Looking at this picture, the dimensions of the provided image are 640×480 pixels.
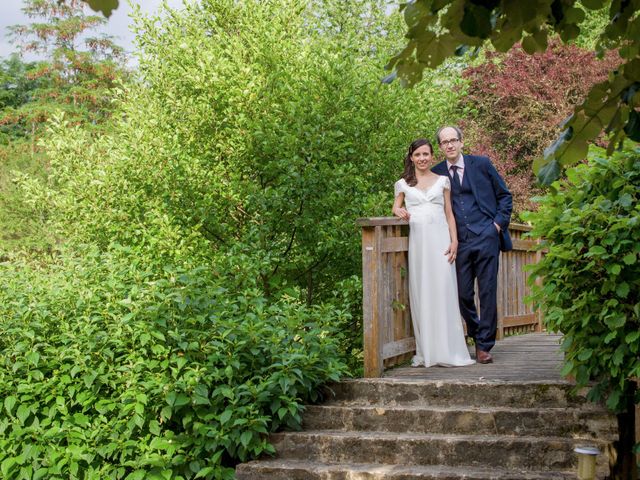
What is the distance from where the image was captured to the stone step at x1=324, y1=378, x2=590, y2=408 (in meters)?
6.24

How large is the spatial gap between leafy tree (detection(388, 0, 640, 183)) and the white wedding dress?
15.9 ft

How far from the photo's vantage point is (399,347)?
7.61m

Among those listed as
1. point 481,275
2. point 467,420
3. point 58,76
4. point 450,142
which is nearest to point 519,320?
point 481,275

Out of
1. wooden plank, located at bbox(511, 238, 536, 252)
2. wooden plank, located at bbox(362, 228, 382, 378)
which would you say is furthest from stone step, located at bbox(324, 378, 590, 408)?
wooden plank, located at bbox(511, 238, 536, 252)

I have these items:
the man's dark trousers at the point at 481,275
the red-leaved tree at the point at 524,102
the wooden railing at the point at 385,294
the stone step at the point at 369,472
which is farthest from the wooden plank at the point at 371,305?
the red-leaved tree at the point at 524,102

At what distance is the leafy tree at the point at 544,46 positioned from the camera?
96.0 inches

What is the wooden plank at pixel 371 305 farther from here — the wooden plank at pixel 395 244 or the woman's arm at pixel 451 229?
the woman's arm at pixel 451 229

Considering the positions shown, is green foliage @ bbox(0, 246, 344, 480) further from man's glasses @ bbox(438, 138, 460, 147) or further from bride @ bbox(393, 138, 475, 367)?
man's glasses @ bbox(438, 138, 460, 147)

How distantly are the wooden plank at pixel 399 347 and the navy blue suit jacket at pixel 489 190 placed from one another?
1.16 m

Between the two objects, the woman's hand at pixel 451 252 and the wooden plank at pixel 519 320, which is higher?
the woman's hand at pixel 451 252

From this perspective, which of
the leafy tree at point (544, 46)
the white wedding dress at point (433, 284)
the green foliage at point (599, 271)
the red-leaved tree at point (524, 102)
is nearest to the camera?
the leafy tree at point (544, 46)

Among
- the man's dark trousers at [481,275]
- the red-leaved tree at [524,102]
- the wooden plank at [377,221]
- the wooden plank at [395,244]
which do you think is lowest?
the man's dark trousers at [481,275]

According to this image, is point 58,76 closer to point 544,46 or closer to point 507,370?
point 507,370

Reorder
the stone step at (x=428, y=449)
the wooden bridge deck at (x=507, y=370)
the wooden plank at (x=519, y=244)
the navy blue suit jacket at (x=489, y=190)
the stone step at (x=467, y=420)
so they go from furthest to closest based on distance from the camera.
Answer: the wooden plank at (x=519, y=244), the navy blue suit jacket at (x=489, y=190), the wooden bridge deck at (x=507, y=370), the stone step at (x=467, y=420), the stone step at (x=428, y=449)
